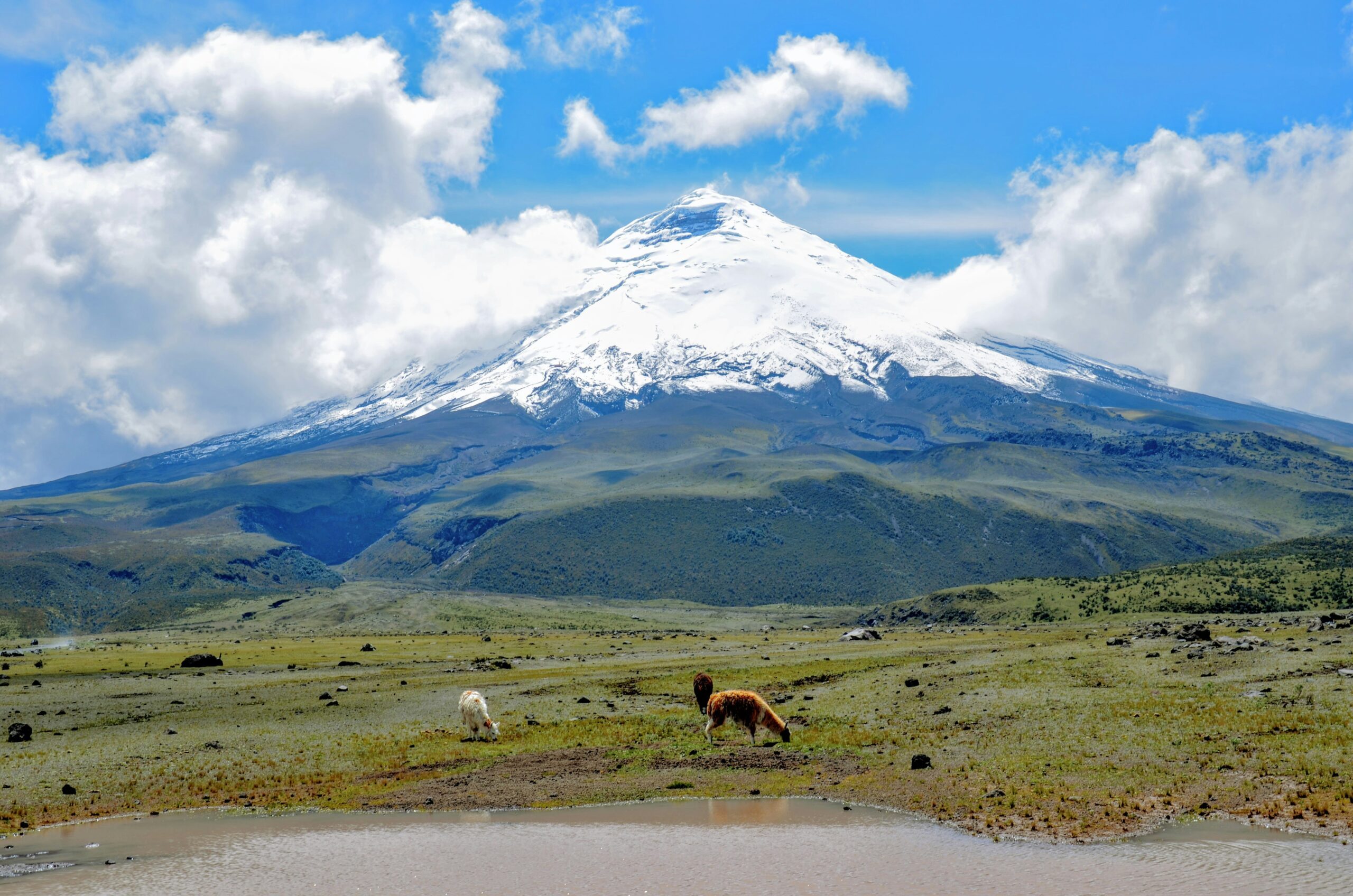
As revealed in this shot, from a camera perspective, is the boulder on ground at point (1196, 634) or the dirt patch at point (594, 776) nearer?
the dirt patch at point (594, 776)

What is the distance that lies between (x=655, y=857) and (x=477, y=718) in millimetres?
18762

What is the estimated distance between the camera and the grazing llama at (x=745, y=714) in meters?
37.0

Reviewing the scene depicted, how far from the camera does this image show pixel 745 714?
37.1 metres

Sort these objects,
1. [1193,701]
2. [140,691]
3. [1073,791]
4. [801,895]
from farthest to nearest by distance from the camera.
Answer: [140,691], [1193,701], [1073,791], [801,895]

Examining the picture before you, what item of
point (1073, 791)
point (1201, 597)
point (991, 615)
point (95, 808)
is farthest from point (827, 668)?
point (991, 615)

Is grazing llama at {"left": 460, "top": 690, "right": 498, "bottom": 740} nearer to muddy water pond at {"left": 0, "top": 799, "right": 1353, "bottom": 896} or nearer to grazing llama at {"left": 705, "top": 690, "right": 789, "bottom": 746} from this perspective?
grazing llama at {"left": 705, "top": 690, "right": 789, "bottom": 746}

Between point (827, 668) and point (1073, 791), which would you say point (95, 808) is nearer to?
point (1073, 791)

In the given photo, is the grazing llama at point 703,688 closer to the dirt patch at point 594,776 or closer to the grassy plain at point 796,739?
the grassy plain at point 796,739

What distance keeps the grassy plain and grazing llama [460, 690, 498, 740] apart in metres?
1.29

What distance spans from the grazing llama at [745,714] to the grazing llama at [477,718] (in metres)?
8.65

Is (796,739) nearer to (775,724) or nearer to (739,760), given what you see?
(775,724)

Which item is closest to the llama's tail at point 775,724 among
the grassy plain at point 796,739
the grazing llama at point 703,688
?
the grassy plain at point 796,739

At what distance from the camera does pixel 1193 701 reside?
120 ft

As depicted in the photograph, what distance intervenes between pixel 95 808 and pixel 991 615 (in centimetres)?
10820
